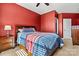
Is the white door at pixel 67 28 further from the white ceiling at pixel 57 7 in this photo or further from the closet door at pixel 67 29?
the white ceiling at pixel 57 7

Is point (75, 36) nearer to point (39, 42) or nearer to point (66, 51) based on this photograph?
point (66, 51)

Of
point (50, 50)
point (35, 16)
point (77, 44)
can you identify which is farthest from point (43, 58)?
point (35, 16)

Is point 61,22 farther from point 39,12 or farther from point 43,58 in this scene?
point 43,58

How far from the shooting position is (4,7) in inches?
67.4

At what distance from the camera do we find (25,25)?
179cm

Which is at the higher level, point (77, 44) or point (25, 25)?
point (25, 25)

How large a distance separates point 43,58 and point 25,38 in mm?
411

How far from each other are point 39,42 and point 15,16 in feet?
1.77

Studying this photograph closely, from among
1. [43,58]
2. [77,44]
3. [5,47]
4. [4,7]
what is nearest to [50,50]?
[43,58]

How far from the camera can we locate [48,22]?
178cm

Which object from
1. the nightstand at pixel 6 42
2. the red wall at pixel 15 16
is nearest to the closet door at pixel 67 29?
the red wall at pixel 15 16

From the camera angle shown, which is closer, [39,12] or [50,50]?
[50,50]

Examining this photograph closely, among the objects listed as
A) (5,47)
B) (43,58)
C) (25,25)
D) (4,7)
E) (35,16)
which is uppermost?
(4,7)

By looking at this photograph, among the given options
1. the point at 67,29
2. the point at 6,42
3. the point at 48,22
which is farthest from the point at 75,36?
the point at 6,42
